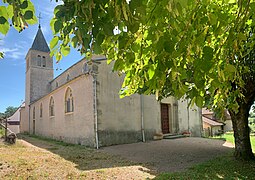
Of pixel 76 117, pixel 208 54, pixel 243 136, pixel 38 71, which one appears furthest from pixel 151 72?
pixel 38 71

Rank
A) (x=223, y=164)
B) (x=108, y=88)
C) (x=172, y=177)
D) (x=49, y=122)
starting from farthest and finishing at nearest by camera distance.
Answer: (x=49, y=122)
(x=108, y=88)
(x=223, y=164)
(x=172, y=177)

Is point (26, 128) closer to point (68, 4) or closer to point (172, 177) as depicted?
point (172, 177)

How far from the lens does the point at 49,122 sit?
65.5 ft

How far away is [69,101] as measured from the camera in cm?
1576

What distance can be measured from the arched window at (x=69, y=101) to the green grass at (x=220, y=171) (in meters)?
10.2

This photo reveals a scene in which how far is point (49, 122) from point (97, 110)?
9.45 metres

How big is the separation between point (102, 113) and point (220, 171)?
24.7 feet

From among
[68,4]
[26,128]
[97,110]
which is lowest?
[26,128]

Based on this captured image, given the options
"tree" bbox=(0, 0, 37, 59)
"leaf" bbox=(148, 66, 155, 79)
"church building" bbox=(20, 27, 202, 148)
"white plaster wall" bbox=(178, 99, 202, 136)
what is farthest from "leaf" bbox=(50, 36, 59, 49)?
"white plaster wall" bbox=(178, 99, 202, 136)

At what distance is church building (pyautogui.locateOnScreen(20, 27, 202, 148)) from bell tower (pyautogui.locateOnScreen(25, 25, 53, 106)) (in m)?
5.74

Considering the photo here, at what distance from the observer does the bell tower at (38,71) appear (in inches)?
1101

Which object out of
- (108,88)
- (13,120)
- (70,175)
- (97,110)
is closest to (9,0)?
(70,175)

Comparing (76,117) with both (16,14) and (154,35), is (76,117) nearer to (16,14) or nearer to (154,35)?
(154,35)

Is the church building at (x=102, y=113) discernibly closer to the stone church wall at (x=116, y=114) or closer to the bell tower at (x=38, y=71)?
the stone church wall at (x=116, y=114)
